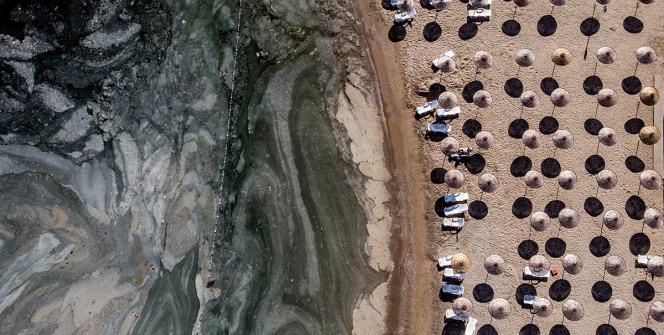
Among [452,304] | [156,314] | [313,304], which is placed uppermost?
[156,314]

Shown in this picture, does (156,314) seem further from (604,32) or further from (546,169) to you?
(604,32)

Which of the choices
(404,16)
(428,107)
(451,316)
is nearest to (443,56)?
(428,107)

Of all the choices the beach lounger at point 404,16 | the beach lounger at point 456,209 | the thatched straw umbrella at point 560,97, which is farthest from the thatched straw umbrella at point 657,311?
the beach lounger at point 404,16

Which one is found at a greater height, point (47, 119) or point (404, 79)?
point (47, 119)

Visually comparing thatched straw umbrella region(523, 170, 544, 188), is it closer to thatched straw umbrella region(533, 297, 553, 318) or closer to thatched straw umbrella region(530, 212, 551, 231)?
thatched straw umbrella region(530, 212, 551, 231)

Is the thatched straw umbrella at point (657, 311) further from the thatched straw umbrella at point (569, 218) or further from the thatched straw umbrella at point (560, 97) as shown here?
the thatched straw umbrella at point (560, 97)

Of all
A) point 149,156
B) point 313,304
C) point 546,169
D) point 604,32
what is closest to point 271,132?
point 149,156
